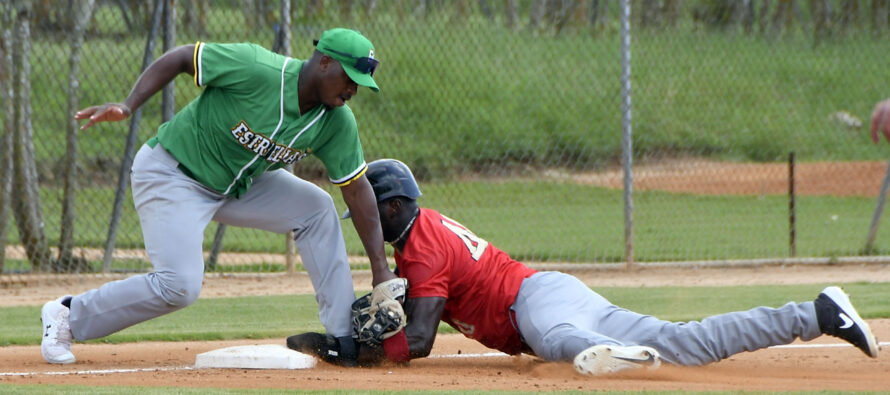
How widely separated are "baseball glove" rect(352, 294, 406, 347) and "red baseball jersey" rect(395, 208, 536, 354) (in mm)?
151

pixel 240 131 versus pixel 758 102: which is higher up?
pixel 240 131

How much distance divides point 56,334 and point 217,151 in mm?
1280

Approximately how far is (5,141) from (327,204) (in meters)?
5.43

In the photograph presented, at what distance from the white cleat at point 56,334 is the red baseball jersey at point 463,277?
1.73m

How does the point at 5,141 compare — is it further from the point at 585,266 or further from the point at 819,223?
the point at 819,223

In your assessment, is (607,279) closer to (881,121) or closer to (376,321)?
(881,121)

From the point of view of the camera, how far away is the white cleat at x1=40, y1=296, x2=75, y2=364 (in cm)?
529

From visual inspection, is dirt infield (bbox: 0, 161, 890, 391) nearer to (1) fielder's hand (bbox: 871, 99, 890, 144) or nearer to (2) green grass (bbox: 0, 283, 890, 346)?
(2) green grass (bbox: 0, 283, 890, 346)

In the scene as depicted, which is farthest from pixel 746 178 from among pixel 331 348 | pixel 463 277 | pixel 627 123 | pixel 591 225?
pixel 331 348

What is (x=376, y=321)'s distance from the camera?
5098mm

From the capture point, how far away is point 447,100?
2022 centimetres

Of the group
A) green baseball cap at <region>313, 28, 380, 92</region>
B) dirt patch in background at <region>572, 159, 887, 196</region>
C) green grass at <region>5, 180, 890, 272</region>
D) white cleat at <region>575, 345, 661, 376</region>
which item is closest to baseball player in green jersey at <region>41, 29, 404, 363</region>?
green baseball cap at <region>313, 28, 380, 92</region>

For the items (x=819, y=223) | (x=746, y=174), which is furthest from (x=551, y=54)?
(x=746, y=174)

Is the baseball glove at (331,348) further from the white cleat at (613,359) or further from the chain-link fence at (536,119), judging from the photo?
the chain-link fence at (536,119)
